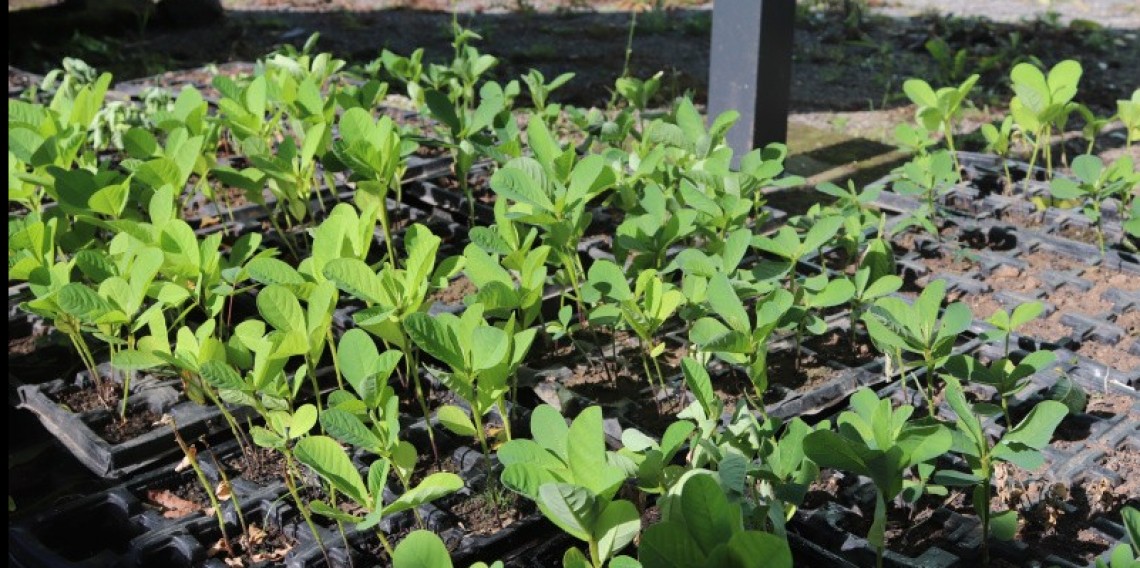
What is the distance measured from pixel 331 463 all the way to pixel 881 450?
0.67 m

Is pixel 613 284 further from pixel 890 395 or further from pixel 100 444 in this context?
pixel 100 444

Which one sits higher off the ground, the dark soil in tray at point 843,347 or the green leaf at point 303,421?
the green leaf at point 303,421

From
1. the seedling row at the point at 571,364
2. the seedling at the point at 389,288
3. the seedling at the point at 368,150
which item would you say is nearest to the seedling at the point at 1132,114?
the seedling row at the point at 571,364

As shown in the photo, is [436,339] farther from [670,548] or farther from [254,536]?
[670,548]

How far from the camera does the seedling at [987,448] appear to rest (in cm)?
150

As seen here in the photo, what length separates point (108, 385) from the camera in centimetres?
209

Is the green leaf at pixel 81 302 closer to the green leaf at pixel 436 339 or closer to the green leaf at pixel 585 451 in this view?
the green leaf at pixel 436 339

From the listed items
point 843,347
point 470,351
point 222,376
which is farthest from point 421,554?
point 843,347

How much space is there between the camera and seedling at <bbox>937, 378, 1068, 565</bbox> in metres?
1.50

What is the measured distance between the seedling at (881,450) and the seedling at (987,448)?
6cm

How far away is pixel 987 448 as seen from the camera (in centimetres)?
152

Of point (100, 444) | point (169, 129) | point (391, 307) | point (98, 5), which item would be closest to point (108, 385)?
point (100, 444)

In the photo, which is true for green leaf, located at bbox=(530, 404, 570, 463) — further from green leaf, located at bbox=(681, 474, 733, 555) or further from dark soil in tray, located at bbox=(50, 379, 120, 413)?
dark soil in tray, located at bbox=(50, 379, 120, 413)

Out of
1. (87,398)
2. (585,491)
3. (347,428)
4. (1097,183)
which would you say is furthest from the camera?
(1097,183)
